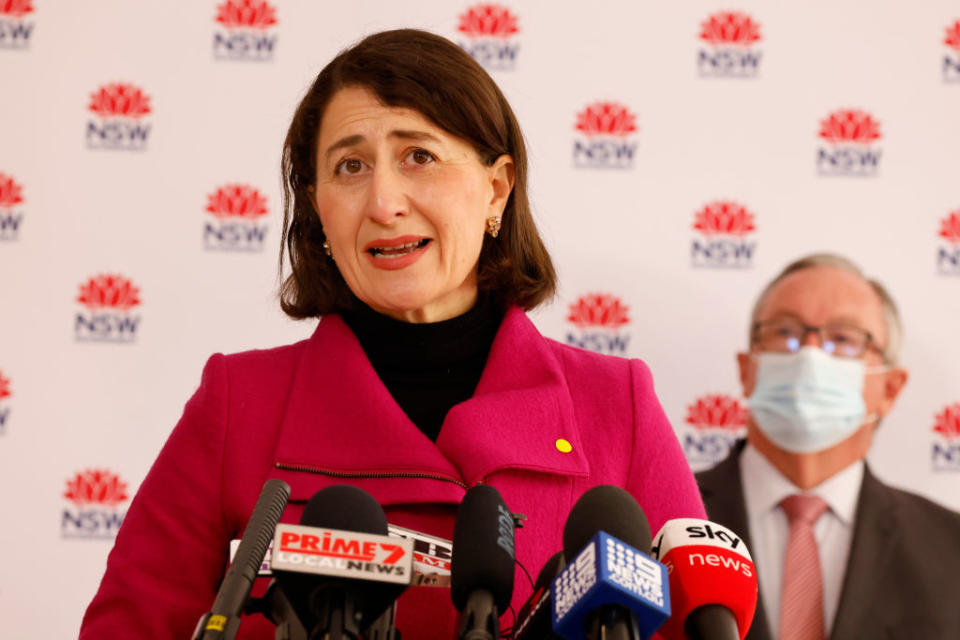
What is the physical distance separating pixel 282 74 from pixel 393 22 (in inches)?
13.9

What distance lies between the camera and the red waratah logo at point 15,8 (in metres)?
3.10

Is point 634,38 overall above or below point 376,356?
above

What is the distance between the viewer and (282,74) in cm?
307

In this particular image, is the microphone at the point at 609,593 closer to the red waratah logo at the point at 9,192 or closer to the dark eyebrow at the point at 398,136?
the dark eyebrow at the point at 398,136

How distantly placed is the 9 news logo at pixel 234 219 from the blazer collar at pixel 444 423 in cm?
142

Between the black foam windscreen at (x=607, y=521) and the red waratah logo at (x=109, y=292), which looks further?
the red waratah logo at (x=109, y=292)

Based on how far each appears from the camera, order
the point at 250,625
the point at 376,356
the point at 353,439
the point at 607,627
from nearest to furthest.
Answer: the point at 607,627 → the point at 250,625 → the point at 353,439 → the point at 376,356

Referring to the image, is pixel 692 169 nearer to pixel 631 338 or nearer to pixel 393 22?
pixel 631 338

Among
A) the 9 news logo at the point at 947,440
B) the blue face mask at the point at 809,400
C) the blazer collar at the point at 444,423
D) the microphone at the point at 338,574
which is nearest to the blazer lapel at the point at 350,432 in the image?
the blazer collar at the point at 444,423

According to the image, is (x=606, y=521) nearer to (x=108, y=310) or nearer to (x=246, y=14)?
(x=108, y=310)

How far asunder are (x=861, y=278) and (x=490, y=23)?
1.27 m

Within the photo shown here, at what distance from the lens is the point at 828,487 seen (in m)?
2.84

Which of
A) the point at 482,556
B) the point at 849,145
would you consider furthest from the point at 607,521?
the point at 849,145

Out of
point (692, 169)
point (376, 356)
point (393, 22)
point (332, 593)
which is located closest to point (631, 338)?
point (692, 169)
